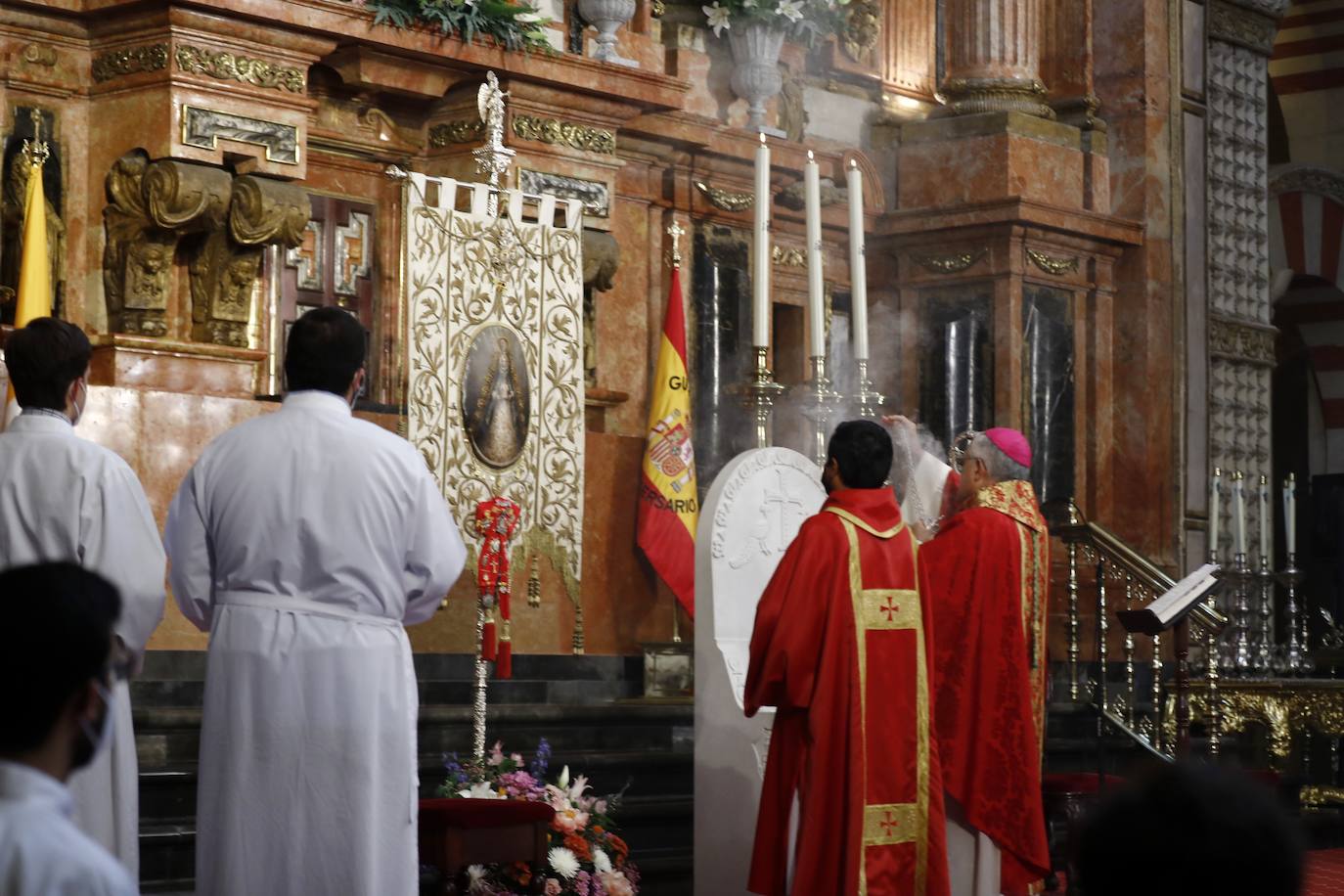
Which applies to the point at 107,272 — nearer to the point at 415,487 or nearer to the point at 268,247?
the point at 268,247

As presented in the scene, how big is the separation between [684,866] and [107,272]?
12.2 feet

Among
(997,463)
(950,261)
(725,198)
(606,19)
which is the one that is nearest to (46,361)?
(997,463)

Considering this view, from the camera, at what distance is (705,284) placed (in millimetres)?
11953

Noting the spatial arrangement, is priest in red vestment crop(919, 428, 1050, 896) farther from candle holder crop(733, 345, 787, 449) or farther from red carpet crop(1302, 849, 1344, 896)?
red carpet crop(1302, 849, 1344, 896)

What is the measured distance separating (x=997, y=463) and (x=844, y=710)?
1278mm

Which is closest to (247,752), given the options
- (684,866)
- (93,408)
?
(684,866)

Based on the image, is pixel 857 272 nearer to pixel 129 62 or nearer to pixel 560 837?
pixel 560 837

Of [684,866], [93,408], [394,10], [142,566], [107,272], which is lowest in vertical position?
[684,866]

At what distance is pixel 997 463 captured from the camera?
7.17 meters

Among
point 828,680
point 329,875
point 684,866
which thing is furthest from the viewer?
point 684,866

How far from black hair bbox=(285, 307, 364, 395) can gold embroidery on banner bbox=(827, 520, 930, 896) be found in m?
2.09

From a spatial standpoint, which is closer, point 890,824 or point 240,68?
point 890,824

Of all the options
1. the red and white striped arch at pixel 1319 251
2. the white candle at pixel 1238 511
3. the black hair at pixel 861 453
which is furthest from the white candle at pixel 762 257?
the red and white striped arch at pixel 1319 251

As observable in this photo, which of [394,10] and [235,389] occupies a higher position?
[394,10]
